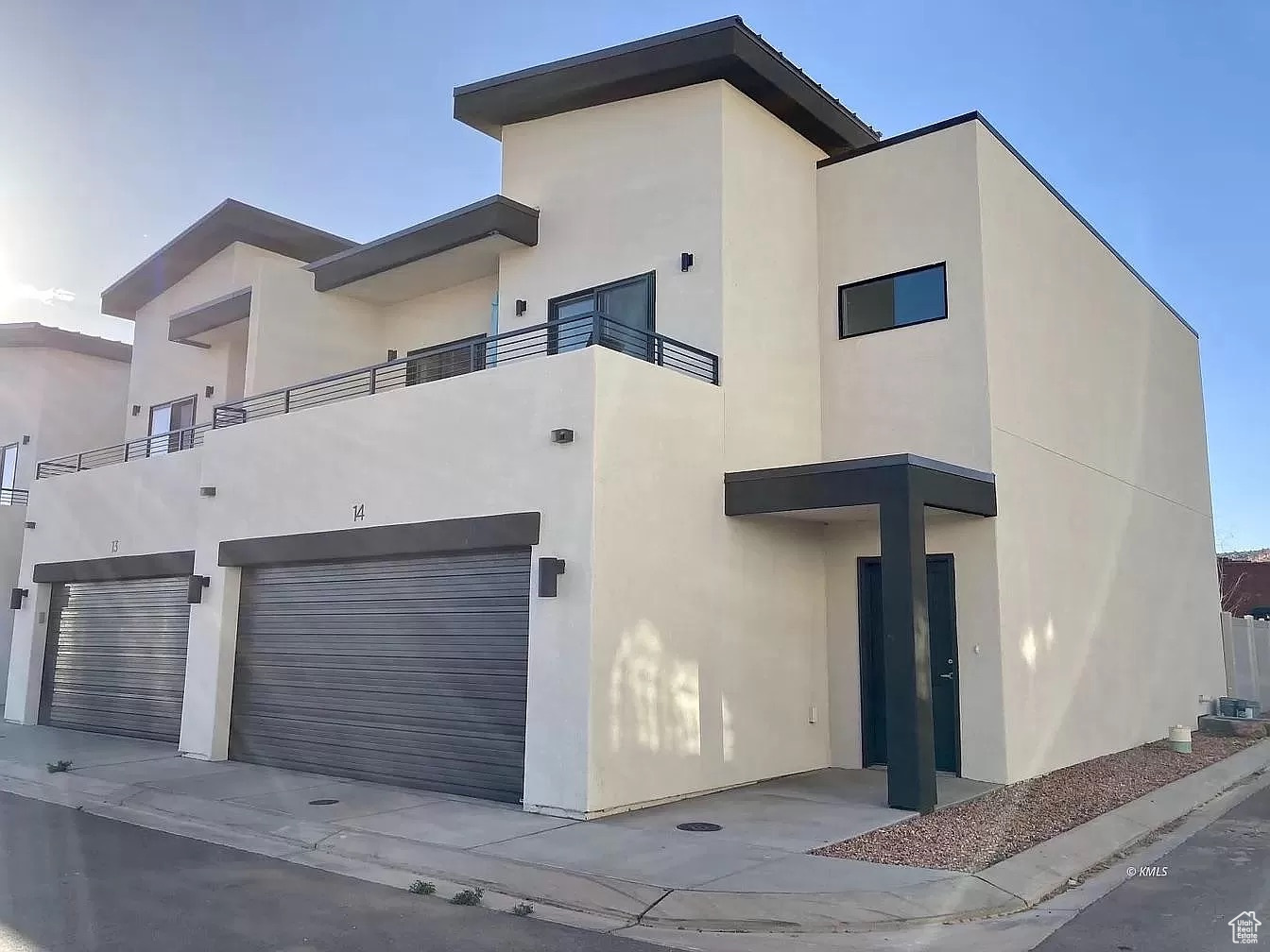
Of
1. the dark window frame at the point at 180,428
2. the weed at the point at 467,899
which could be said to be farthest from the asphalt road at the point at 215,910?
the dark window frame at the point at 180,428

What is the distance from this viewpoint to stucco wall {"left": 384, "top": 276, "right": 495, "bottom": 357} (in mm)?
15805

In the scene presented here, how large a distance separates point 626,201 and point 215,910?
942 centimetres

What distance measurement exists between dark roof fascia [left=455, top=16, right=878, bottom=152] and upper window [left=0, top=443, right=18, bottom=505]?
54.1ft

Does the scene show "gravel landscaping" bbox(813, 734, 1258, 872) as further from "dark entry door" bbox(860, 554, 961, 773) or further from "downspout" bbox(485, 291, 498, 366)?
"downspout" bbox(485, 291, 498, 366)

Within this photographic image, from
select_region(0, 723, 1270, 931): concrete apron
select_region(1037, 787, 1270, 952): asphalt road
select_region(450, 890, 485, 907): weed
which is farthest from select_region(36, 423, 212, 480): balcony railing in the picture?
select_region(1037, 787, 1270, 952): asphalt road

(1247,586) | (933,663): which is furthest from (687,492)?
(1247,586)

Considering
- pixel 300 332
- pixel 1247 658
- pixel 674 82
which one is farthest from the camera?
pixel 1247 658

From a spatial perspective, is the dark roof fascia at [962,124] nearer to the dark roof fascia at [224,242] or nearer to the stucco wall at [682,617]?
the stucco wall at [682,617]

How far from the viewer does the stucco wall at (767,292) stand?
12.0m

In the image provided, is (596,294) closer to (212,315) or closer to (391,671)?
(391,671)

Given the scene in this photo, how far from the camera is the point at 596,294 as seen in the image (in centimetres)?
1226

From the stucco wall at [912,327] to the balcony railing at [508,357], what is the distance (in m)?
2.45

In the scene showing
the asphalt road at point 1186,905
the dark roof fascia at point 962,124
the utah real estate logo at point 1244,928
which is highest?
the dark roof fascia at point 962,124

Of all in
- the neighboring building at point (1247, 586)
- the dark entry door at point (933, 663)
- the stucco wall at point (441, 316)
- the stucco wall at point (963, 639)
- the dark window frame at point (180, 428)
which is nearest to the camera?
the stucco wall at point (963, 639)
